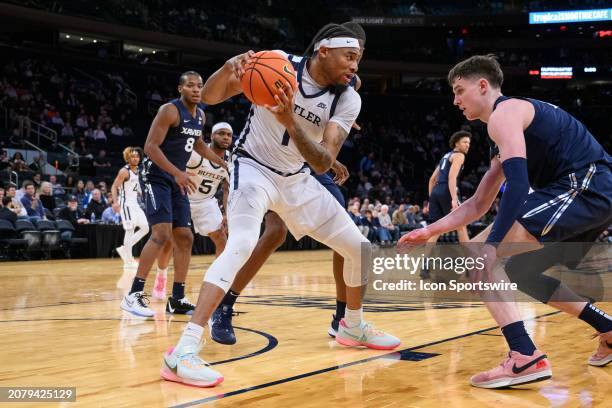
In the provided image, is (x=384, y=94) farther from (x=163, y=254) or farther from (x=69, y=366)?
(x=69, y=366)

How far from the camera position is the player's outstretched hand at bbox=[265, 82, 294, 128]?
3.48m

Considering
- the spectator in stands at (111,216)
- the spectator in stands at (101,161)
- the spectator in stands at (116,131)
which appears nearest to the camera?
the spectator in stands at (111,216)

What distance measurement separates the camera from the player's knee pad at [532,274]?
3.67 m

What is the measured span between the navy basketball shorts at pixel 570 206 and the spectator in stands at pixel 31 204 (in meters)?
12.3

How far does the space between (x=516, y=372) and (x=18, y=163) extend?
1514 cm

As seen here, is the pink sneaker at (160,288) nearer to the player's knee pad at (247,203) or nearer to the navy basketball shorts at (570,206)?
the player's knee pad at (247,203)

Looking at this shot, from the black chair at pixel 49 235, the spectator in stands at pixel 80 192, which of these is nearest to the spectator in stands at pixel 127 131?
the spectator in stands at pixel 80 192

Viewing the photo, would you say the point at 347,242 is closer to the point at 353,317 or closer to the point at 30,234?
the point at 353,317

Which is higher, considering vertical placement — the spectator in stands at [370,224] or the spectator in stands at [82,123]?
the spectator in stands at [82,123]

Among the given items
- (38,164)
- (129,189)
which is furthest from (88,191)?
(129,189)

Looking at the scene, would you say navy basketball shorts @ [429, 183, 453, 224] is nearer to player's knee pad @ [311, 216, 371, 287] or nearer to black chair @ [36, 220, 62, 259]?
player's knee pad @ [311, 216, 371, 287]

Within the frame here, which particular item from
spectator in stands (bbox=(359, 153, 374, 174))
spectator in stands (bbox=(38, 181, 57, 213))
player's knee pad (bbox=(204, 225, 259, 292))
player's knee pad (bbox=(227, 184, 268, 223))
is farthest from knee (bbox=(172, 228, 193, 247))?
spectator in stands (bbox=(359, 153, 374, 174))

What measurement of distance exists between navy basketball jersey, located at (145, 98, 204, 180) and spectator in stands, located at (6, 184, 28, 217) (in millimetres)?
8420

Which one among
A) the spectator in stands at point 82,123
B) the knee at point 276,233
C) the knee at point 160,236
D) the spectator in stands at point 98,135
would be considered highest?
the spectator in stands at point 82,123
